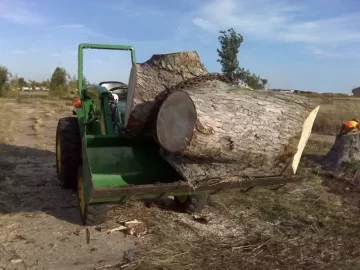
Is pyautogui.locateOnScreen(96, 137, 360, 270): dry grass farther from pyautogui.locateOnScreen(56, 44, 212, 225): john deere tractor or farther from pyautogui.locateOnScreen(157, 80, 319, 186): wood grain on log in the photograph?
pyautogui.locateOnScreen(157, 80, 319, 186): wood grain on log

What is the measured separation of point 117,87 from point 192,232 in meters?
2.57

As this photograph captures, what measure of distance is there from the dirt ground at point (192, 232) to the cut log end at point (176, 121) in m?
1.04

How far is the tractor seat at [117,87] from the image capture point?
645cm

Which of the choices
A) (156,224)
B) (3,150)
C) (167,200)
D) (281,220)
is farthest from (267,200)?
(3,150)

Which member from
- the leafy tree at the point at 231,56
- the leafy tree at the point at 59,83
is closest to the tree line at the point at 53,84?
the leafy tree at the point at 59,83

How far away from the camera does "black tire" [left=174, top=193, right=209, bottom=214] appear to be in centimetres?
543

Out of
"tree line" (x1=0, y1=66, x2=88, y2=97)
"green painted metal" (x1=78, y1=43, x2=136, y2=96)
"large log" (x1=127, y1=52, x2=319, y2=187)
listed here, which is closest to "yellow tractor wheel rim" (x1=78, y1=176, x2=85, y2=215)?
"large log" (x1=127, y1=52, x2=319, y2=187)

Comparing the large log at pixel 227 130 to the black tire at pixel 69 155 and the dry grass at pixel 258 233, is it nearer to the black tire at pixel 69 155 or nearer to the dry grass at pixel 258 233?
the dry grass at pixel 258 233

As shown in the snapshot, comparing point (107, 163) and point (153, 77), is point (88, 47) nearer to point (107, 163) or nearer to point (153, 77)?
point (153, 77)

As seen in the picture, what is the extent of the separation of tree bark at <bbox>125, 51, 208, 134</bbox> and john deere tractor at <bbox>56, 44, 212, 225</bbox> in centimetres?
36

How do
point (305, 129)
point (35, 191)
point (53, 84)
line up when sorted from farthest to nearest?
point (53, 84), point (35, 191), point (305, 129)

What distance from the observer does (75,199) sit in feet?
19.8

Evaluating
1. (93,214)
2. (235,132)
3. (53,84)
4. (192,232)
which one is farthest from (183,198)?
(53,84)

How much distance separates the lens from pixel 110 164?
16.2ft
